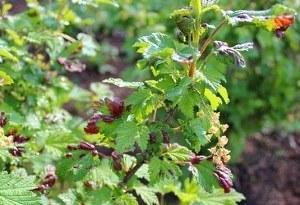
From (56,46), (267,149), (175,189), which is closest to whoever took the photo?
(175,189)

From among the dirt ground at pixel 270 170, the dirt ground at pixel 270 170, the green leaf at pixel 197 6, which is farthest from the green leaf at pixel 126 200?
the dirt ground at pixel 270 170

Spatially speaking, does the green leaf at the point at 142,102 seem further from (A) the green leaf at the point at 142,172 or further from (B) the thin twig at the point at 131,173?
(A) the green leaf at the point at 142,172

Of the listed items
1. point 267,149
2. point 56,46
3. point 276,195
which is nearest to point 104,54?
point 267,149

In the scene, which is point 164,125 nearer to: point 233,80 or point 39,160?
point 39,160

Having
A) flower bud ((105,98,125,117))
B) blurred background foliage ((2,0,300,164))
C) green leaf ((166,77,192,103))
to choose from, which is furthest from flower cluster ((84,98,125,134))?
blurred background foliage ((2,0,300,164))

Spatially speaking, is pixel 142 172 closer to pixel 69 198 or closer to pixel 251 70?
pixel 69 198

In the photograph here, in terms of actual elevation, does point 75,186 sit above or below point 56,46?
below
